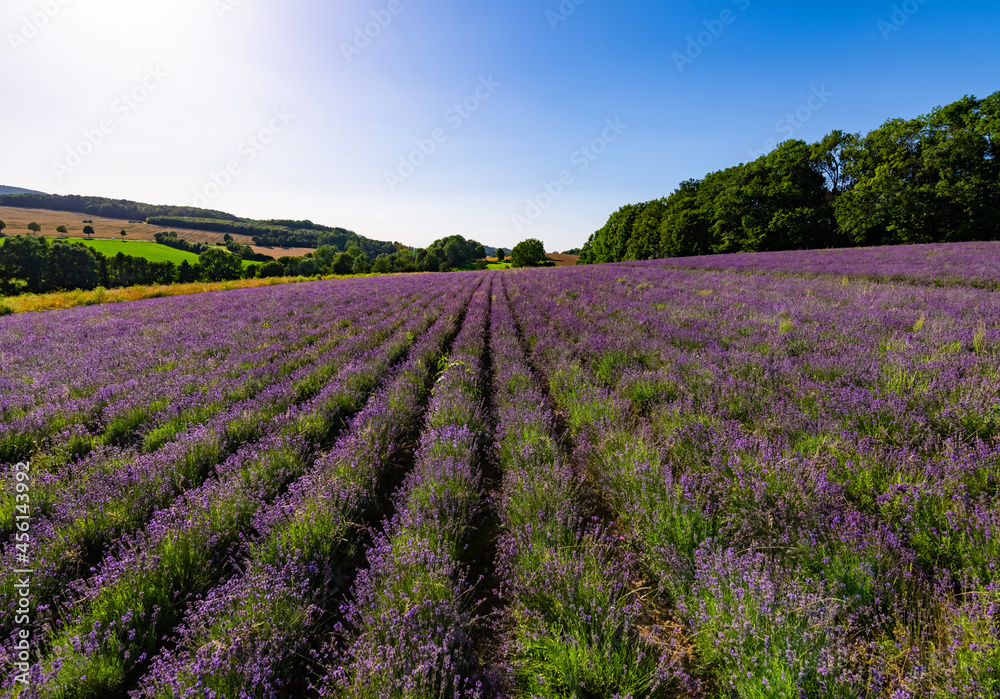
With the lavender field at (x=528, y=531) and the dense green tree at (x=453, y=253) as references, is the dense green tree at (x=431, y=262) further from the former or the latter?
the lavender field at (x=528, y=531)

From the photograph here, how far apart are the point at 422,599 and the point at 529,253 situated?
74741 millimetres

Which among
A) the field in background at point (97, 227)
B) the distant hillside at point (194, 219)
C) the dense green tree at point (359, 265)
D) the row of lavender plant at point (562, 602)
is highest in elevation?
the distant hillside at point (194, 219)

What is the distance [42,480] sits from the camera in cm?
264

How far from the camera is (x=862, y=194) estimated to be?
2955 cm

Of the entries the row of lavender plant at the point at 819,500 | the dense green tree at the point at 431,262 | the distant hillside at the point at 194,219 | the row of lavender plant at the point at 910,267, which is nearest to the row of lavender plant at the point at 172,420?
the row of lavender plant at the point at 819,500

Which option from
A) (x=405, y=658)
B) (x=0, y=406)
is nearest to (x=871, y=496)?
(x=405, y=658)

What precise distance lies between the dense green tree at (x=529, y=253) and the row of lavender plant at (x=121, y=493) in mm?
72051

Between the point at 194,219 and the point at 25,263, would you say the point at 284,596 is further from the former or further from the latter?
the point at 194,219

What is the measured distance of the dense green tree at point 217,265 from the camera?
1861 inches

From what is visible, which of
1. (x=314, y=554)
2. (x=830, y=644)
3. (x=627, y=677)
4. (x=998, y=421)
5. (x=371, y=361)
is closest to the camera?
(x=830, y=644)

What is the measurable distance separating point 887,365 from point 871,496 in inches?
91.9

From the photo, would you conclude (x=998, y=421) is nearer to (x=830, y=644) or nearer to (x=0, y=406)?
(x=830, y=644)

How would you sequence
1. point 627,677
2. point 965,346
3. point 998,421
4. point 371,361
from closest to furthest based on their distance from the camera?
point 627,677
point 998,421
point 965,346
point 371,361

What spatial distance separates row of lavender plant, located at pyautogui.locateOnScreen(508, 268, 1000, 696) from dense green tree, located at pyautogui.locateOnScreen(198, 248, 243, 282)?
58.3 meters
